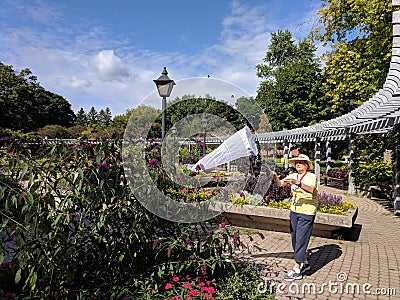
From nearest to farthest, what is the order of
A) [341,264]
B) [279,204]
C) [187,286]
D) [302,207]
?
[187,286], [302,207], [341,264], [279,204]

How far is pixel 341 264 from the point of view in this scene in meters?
4.59

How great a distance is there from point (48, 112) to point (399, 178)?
5403cm

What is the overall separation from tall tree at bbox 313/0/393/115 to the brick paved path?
29.4 ft

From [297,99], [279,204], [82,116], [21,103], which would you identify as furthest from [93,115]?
[279,204]

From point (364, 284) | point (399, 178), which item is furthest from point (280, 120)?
point (364, 284)

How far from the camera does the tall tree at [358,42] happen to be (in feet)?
42.4

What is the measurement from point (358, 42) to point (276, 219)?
1187 cm

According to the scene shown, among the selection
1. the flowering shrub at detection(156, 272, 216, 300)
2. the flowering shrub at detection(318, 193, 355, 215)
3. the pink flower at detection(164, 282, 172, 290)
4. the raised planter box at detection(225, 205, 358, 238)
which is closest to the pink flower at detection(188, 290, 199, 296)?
the flowering shrub at detection(156, 272, 216, 300)

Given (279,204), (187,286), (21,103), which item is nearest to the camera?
(187,286)

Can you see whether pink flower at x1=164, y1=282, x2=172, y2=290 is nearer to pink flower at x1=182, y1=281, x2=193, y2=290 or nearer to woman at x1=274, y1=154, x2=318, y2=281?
pink flower at x1=182, y1=281, x2=193, y2=290

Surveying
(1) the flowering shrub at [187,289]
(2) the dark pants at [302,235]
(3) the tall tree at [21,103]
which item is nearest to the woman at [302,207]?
(2) the dark pants at [302,235]

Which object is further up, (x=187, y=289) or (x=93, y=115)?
(x=93, y=115)

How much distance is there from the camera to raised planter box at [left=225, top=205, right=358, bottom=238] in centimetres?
554

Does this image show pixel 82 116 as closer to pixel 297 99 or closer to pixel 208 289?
pixel 297 99
